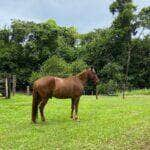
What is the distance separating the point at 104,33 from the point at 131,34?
3978 millimetres

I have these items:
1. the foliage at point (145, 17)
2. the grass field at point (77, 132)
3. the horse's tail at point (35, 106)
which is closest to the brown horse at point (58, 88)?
the horse's tail at point (35, 106)

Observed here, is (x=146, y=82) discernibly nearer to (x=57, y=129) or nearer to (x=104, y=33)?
(x=104, y=33)

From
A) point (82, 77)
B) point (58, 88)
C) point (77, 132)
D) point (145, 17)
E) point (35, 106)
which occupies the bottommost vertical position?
point (77, 132)

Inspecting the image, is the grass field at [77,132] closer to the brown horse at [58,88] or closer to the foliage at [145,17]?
the brown horse at [58,88]

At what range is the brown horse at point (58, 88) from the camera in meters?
17.8

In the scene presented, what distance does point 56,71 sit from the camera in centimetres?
5178

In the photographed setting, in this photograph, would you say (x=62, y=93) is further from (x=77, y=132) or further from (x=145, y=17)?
(x=145, y=17)

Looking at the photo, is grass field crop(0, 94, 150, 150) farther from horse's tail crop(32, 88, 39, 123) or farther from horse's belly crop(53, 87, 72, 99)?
horse's belly crop(53, 87, 72, 99)

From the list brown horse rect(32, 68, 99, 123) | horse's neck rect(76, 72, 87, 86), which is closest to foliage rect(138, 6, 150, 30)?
brown horse rect(32, 68, 99, 123)

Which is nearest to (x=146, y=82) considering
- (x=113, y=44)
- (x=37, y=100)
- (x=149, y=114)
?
(x=113, y=44)

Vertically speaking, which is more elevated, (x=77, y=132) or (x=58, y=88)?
(x=58, y=88)

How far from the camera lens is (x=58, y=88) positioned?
60.9ft

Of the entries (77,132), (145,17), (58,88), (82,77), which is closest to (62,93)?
(58,88)

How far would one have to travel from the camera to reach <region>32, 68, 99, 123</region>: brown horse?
58.5 feet
